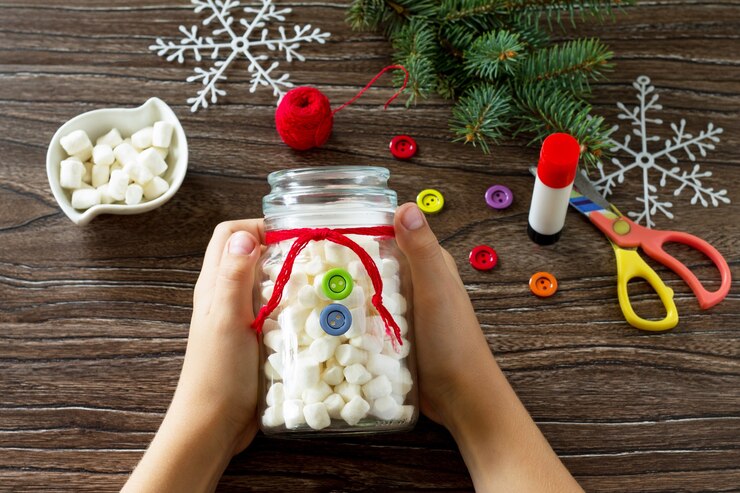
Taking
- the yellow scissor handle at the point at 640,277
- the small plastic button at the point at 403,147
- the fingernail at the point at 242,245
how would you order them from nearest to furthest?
1. the fingernail at the point at 242,245
2. the yellow scissor handle at the point at 640,277
3. the small plastic button at the point at 403,147

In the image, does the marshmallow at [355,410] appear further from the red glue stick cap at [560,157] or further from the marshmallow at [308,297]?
the red glue stick cap at [560,157]

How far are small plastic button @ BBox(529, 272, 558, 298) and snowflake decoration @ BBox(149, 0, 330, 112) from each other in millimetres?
476

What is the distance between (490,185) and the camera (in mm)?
1066

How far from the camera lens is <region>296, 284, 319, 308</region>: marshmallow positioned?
2.39 ft

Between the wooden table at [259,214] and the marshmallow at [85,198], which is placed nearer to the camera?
the wooden table at [259,214]

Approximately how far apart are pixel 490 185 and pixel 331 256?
40 cm

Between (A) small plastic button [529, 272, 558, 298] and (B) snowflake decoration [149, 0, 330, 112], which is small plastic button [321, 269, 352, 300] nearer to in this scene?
(A) small plastic button [529, 272, 558, 298]

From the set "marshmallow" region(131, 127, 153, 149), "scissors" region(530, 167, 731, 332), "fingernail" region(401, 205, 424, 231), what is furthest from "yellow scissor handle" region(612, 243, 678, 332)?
"marshmallow" region(131, 127, 153, 149)

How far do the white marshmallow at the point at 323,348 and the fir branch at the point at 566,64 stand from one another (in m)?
0.54

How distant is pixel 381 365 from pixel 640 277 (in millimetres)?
453

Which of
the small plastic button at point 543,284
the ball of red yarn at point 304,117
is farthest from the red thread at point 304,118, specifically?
the small plastic button at point 543,284

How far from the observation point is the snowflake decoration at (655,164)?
41.5 inches

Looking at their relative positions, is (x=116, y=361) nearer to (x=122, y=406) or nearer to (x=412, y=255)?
(x=122, y=406)

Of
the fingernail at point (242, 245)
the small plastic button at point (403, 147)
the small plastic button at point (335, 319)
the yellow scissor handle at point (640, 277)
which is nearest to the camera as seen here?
the small plastic button at point (335, 319)
